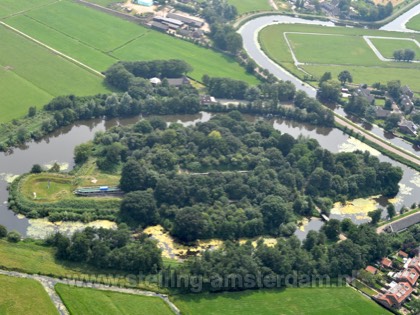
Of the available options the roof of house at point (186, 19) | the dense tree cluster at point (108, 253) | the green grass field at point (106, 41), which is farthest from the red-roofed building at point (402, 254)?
the roof of house at point (186, 19)

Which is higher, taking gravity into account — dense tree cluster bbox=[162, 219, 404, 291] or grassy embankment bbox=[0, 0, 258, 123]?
grassy embankment bbox=[0, 0, 258, 123]

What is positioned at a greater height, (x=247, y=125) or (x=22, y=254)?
(x=247, y=125)

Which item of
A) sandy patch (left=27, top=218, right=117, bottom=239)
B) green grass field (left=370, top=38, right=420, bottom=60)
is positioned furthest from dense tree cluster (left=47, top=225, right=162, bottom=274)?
green grass field (left=370, top=38, right=420, bottom=60)

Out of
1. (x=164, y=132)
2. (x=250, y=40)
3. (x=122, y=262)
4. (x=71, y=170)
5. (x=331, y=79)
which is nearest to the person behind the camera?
(x=122, y=262)

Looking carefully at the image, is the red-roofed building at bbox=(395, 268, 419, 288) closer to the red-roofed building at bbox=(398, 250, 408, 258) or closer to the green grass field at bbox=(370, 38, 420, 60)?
the red-roofed building at bbox=(398, 250, 408, 258)

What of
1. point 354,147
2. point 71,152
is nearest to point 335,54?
point 354,147

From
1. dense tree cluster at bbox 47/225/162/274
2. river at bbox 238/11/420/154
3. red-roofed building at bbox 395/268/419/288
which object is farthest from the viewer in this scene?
river at bbox 238/11/420/154

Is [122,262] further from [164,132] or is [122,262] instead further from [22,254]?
[164,132]

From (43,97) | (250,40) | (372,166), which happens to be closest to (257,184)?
(372,166)
